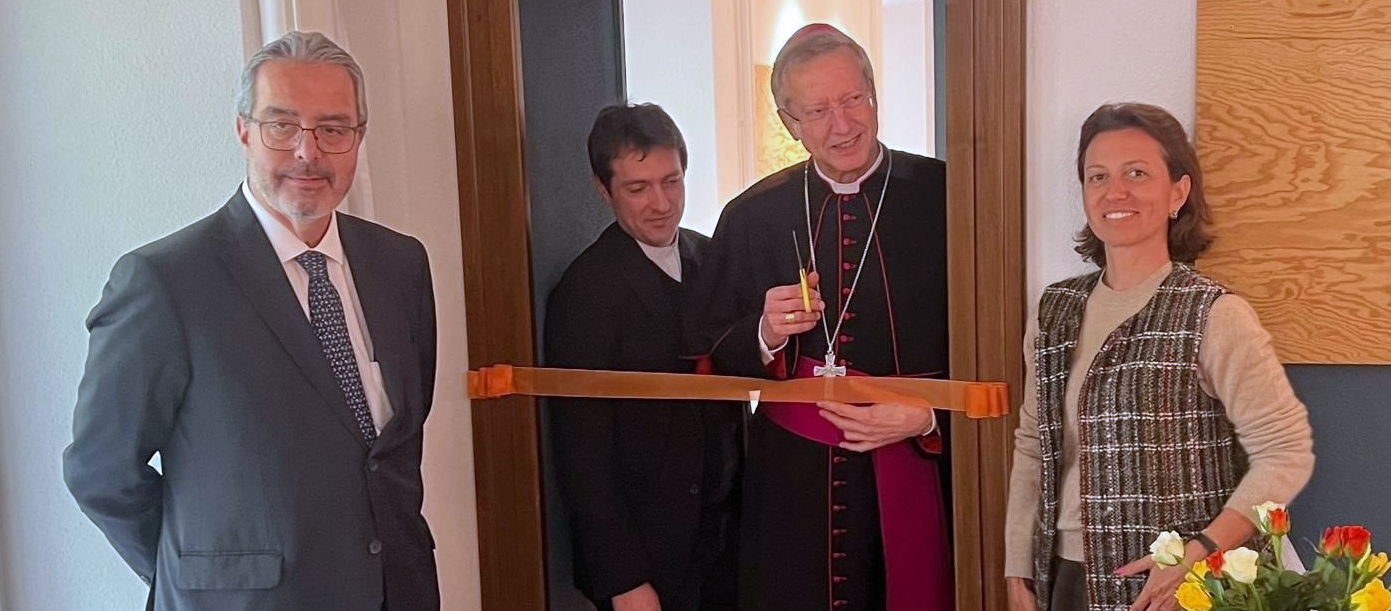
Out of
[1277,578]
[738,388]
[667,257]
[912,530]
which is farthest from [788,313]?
[1277,578]

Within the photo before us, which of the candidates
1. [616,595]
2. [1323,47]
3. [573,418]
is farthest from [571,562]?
[1323,47]

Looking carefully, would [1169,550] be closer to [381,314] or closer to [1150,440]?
[1150,440]

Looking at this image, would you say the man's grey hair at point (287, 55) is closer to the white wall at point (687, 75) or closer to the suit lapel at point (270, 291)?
the suit lapel at point (270, 291)

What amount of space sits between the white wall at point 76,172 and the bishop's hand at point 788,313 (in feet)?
3.13

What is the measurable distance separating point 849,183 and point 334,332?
89cm

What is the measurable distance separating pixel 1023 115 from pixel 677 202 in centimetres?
65

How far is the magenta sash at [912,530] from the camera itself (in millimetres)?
2074

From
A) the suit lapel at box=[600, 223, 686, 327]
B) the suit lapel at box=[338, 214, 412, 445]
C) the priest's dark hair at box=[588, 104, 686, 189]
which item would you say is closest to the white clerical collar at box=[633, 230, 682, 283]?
the suit lapel at box=[600, 223, 686, 327]

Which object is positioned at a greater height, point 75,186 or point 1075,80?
point 1075,80

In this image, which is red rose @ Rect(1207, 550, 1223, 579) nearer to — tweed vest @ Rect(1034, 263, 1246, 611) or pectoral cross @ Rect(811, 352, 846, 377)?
tweed vest @ Rect(1034, 263, 1246, 611)

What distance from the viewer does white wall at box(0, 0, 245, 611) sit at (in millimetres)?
1993

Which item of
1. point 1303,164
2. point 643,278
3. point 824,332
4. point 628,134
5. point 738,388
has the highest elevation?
point 628,134

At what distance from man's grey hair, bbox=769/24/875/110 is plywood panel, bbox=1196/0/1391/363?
0.53m

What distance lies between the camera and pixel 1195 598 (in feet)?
4.17
